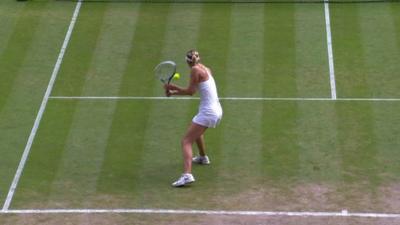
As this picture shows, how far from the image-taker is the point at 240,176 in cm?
1609

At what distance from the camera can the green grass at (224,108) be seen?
15617 millimetres

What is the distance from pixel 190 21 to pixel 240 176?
7489mm

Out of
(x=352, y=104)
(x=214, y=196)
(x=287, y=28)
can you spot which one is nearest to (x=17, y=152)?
(x=214, y=196)

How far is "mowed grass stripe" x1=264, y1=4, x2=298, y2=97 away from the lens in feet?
64.6

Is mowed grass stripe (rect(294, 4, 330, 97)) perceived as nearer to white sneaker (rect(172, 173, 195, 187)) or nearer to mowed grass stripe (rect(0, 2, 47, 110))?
white sneaker (rect(172, 173, 195, 187))

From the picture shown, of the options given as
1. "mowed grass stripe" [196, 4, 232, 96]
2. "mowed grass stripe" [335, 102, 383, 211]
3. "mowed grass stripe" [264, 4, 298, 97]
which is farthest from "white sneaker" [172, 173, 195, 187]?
"mowed grass stripe" [264, 4, 298, 97]

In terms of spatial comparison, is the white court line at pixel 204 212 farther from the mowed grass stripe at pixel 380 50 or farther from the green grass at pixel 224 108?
the mowed grass stripe at pixel 380 50

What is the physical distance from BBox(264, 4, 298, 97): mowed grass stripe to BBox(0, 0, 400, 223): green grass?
0.04m

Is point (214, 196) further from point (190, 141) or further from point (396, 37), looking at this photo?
point (396, 37)

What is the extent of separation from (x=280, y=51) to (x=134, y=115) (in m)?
4.17

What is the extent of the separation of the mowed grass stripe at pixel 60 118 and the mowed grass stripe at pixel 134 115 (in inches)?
32.5

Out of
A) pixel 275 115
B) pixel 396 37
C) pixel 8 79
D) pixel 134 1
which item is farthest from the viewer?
pixel 134 1

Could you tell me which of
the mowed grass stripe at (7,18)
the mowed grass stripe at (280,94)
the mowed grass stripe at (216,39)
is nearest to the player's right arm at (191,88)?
the mowed grass stripe at (280,94)

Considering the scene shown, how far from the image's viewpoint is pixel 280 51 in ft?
69.7
